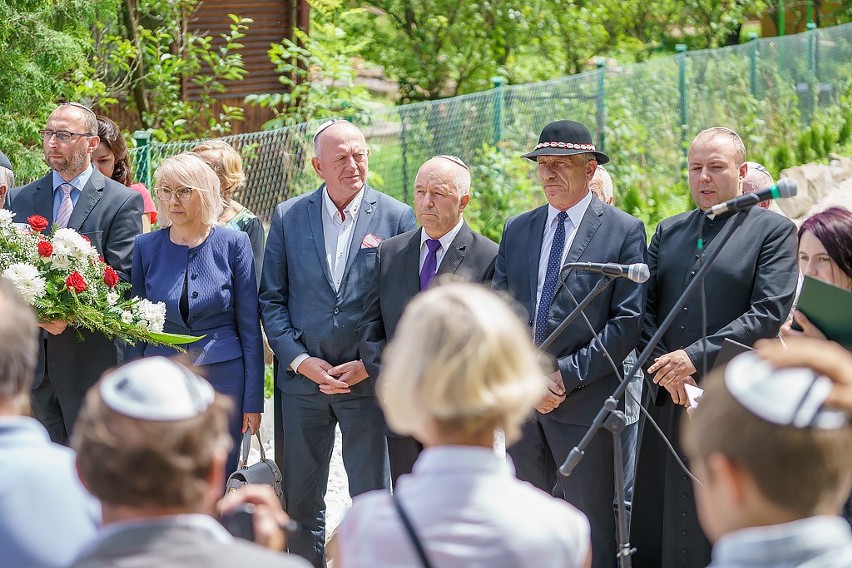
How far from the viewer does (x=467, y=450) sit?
2400mm

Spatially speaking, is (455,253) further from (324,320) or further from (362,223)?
(324,320)

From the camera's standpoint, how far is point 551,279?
520cm

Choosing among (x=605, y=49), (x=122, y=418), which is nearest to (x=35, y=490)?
(x=122, y=418)

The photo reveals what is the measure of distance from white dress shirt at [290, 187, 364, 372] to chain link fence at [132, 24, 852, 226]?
2186 mm

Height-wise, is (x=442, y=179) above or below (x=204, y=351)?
above

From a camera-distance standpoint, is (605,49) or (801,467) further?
(605,49)

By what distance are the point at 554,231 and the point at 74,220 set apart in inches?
100

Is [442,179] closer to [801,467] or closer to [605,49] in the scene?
[801,467]

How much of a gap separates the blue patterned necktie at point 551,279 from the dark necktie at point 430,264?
568 mm

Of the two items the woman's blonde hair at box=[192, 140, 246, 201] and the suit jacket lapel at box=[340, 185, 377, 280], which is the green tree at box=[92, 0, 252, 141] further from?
the suit jacket lapel at box=[340, 185, 377, 280]

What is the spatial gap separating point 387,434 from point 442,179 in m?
1.29

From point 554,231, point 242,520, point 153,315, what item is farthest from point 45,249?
point 242,520

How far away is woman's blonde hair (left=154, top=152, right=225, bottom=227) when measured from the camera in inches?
211

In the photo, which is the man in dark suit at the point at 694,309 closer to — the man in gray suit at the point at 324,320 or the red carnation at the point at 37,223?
the man in gray suit at the point at 324,320
